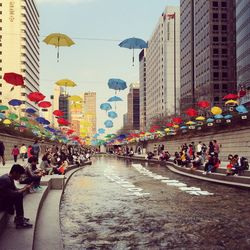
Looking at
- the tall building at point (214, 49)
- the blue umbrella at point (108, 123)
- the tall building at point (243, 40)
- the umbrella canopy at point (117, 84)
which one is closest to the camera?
the umbrella canopy at point (117, 84)

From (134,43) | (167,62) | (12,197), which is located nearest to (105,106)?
(134,43)

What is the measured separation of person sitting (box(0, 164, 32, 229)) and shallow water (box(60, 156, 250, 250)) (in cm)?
95

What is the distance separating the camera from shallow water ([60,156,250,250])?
25.6ft

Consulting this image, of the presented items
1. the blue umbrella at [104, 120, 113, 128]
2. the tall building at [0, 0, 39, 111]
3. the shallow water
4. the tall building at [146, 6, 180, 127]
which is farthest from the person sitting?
the tall building at [146, 6, 180, 127]

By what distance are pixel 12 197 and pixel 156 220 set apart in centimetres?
356

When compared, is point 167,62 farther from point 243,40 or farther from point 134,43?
point 134,43

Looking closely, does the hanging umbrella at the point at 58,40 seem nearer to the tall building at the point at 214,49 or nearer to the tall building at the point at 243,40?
the tall building at the point at 243,40

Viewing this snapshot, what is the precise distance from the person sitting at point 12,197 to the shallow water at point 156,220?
0.95 m

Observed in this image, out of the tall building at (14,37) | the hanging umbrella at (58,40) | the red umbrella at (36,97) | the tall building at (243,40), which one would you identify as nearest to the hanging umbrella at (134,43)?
the hanging umbrella at (58,40)

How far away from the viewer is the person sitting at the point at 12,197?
322 inches

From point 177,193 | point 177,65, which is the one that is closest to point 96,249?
point 177,193

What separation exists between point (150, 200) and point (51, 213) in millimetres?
4088

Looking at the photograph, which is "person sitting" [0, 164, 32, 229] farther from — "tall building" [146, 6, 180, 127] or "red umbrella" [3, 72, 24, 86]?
"tall building" [146, 6, 180, 127]

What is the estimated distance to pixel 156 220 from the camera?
10.1 meters
